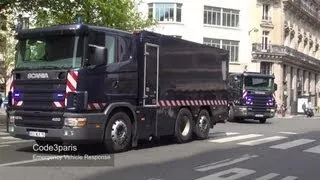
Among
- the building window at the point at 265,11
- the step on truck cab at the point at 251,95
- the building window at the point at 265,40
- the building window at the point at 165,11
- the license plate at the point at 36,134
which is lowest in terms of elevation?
the license plate at the point at 36,134

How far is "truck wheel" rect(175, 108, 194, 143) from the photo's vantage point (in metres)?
17.1

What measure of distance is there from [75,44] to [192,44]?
515cm

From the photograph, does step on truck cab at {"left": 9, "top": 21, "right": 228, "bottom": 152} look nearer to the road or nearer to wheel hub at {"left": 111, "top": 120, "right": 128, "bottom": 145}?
wheel hub at {"left": 111, "top": 120, "right": 128, "bottom": 145}

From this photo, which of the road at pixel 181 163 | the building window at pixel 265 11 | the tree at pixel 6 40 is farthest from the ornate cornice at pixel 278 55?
the road at pixel 181 163

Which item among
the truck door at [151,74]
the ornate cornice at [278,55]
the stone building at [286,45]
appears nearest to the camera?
the truck door at [151,74]

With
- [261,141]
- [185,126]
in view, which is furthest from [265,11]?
[185,126]

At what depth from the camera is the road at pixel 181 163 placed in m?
11.2

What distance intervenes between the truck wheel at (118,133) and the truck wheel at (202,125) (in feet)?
14.0

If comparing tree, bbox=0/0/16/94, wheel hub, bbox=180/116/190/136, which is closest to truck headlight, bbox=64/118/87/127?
wheel hub, bbox=180/116/190/136

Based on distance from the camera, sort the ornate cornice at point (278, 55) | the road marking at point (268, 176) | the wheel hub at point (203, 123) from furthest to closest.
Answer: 1. the ornate cornice at point (278, 55)
2. the wheel hub at point (203, 123)
3. the road marking at point (268, 176)

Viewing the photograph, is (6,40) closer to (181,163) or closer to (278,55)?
(181,163)

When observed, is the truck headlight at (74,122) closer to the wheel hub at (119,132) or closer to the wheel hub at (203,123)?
the wheel hub at (119,132)

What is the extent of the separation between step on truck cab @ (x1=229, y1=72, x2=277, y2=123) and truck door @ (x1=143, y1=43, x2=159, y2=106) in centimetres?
1837

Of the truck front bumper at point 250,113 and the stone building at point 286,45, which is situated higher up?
the stone building at point 286,45
